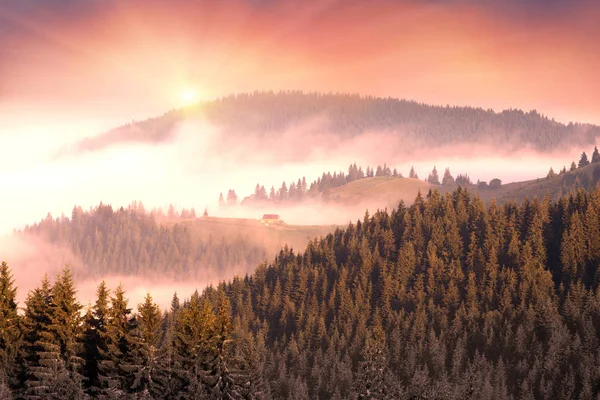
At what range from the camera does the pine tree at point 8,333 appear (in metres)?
99.4

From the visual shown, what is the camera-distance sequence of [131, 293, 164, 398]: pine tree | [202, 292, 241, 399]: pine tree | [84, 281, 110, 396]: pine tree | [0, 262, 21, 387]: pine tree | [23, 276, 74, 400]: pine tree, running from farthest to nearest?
[84, 281, 110, 396]: pine tree
[0, 262, 21, 387]: pine tree
[202, 292, 241, 399]: pine tree
[131, 293, 164, 398]: pine tree
[23, 276, 74, 400]: pine tree

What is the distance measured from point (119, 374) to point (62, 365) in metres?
5.89

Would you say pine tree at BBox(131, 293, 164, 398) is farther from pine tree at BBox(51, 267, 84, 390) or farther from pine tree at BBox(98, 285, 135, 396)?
pine tree at BBox(51, 267, 84, 390)

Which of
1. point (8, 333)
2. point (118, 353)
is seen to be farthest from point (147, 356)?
point (8, 333)

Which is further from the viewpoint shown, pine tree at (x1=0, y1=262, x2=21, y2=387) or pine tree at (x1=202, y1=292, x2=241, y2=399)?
pine tree at (x1=0, y1=262, x2=21, y2=387)

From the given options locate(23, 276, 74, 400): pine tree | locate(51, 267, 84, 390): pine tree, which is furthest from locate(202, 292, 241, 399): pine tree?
locate(23, 276, 74, 400): pine tree

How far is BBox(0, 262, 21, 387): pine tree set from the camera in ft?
326

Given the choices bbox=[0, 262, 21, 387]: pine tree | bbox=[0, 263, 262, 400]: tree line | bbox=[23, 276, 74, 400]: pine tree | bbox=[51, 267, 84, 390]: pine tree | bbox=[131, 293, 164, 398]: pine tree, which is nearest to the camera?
bbox=[23, 276, 74, 400]: pine tree

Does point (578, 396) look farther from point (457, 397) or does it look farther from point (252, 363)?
point (252, 363)

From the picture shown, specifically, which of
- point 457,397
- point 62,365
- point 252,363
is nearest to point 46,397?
point 62,365

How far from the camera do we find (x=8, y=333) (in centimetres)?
10100

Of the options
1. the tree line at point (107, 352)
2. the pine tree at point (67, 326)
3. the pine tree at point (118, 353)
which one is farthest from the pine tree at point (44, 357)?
the pine tree at point (118, 353)

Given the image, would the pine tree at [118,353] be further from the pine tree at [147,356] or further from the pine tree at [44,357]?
the pine tree at [44,357]

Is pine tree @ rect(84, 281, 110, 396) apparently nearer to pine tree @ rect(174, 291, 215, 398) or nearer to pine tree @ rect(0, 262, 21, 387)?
pine tree @ rect(0, 262, 21, 387)
